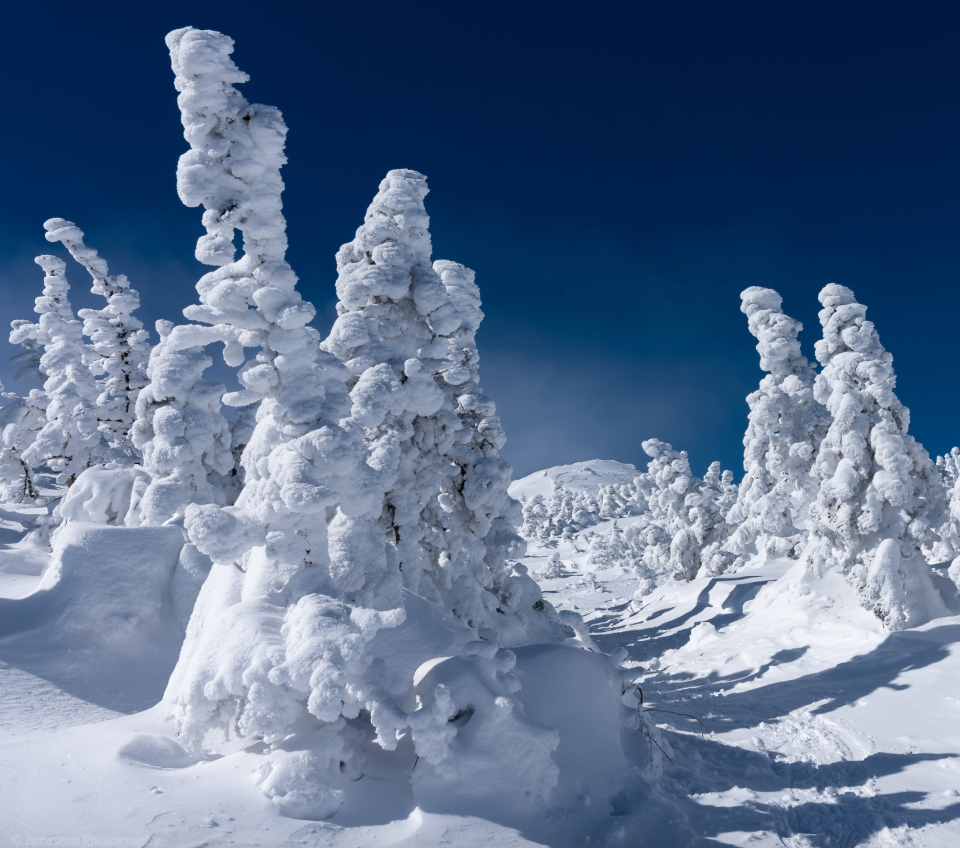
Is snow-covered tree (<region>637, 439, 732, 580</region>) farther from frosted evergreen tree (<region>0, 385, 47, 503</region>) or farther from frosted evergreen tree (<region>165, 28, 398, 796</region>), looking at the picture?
frosted evergreen tree (<region>0, 385, 47, 503</region>)

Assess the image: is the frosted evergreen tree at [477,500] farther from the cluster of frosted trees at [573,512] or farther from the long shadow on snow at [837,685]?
the cluster of frosted trees at [573,512]

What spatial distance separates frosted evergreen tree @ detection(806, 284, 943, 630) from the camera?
17.0 metres

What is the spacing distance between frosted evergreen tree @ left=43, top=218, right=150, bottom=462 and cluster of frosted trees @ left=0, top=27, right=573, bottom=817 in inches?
278

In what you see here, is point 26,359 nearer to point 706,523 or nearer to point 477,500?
point 477,500

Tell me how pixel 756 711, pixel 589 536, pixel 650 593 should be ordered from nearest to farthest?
pixel 756 711 < pixel 650 593 < pixel 589 536

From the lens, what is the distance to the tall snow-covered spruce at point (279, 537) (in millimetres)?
6449

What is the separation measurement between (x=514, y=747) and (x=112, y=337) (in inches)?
929

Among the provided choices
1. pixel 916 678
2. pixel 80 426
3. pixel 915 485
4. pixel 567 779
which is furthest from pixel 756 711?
pixel 80 426

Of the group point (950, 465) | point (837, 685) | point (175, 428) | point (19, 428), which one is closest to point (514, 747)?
point (175, 428)

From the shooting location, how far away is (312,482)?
324 inches

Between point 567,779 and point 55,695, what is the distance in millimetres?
8979

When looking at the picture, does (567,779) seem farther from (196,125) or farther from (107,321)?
(107,321)

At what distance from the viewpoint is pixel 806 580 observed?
1973 cm

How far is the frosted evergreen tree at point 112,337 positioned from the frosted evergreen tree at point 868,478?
85.2 feet
